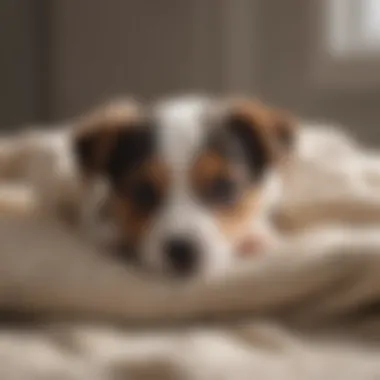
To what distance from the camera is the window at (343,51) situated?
183cm

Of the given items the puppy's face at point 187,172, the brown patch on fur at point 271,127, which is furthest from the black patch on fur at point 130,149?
the brown patch on fur at point 271,127

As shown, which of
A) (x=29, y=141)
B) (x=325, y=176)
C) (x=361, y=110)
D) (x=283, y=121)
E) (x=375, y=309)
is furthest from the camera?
(x=361, y=110)

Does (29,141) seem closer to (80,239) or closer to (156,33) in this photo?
(80,239)

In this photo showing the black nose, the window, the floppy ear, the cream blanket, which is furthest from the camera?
the window

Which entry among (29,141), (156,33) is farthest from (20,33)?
(29,141)

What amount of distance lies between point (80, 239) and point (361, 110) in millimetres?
1141

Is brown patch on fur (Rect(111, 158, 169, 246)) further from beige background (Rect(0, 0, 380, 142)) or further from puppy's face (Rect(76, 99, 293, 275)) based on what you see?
beige background (Rect(0, 0, 380, 142))

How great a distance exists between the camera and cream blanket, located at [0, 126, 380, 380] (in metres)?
0.59

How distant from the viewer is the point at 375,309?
2.30 feet

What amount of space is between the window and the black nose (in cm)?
108

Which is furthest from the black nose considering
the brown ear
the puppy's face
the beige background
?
the beige background

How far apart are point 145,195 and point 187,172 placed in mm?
48

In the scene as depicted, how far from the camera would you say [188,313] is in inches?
27.6

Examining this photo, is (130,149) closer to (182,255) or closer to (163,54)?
(182,255)
